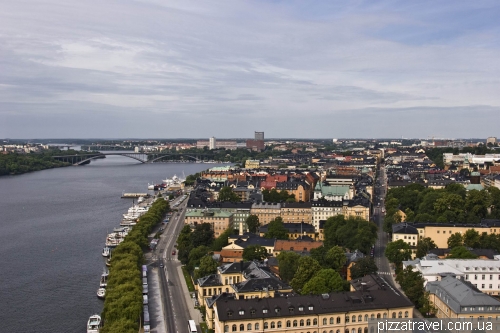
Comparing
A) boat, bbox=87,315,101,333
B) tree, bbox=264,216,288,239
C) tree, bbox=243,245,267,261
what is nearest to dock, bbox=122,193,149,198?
tree, bbox=264,216,288,239

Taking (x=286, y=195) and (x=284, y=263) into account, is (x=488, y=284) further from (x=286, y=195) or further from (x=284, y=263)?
(x=286, y=195)

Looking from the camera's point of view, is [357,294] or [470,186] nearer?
[357,294]

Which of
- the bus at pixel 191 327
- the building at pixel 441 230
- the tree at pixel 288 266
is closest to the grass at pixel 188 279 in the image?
the tree at pixel 288 266

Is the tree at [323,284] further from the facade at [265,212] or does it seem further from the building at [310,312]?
the facade at [265,212]

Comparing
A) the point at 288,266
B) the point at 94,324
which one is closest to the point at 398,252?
the point at 288,266

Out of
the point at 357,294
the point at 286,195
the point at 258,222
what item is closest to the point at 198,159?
the point at 286,195

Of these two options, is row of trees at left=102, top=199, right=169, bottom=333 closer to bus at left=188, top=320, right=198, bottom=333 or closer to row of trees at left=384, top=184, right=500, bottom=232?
bus at left=188, top=320, right=198, bottom=333

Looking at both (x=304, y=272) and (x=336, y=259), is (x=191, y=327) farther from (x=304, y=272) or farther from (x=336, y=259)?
(x=336, y=259)
